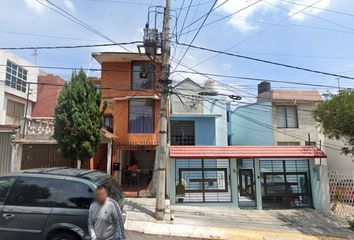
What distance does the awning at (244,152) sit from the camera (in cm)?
1462

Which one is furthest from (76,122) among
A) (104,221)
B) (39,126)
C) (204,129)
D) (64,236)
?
(204,129)

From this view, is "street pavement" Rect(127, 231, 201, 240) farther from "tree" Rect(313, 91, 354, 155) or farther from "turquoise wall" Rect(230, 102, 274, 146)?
"turquoise wall" Rect(230, 102, 274, 146)

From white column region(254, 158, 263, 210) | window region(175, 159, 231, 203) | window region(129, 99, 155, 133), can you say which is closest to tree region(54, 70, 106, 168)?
window region(129, 99, 155, 133)

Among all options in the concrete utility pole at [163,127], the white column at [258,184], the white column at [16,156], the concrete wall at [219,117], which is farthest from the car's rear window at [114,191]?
the concrete wall at [219,117]

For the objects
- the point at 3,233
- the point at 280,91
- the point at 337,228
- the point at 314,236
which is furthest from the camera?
the point at 280,91

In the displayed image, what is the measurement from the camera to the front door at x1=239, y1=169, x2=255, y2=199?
1530cm

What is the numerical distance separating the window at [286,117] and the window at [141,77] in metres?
10.8

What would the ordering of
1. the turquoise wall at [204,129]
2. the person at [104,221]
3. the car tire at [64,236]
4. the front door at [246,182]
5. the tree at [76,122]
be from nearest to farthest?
the person at [104,221], the car tire at [64,236], the tree at [76,122], the front door at [246,182], the turquoise wall at [204,129]

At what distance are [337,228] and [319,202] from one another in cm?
269

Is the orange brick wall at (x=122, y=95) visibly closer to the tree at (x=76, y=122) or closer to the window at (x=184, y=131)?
the tree at (x=76, y=122)

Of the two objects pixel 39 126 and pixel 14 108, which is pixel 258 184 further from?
pixel 14 108

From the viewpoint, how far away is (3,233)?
5.98 metres

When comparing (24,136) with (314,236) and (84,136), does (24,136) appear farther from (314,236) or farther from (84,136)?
(314,236)

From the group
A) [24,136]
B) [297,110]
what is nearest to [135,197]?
[24,136]
